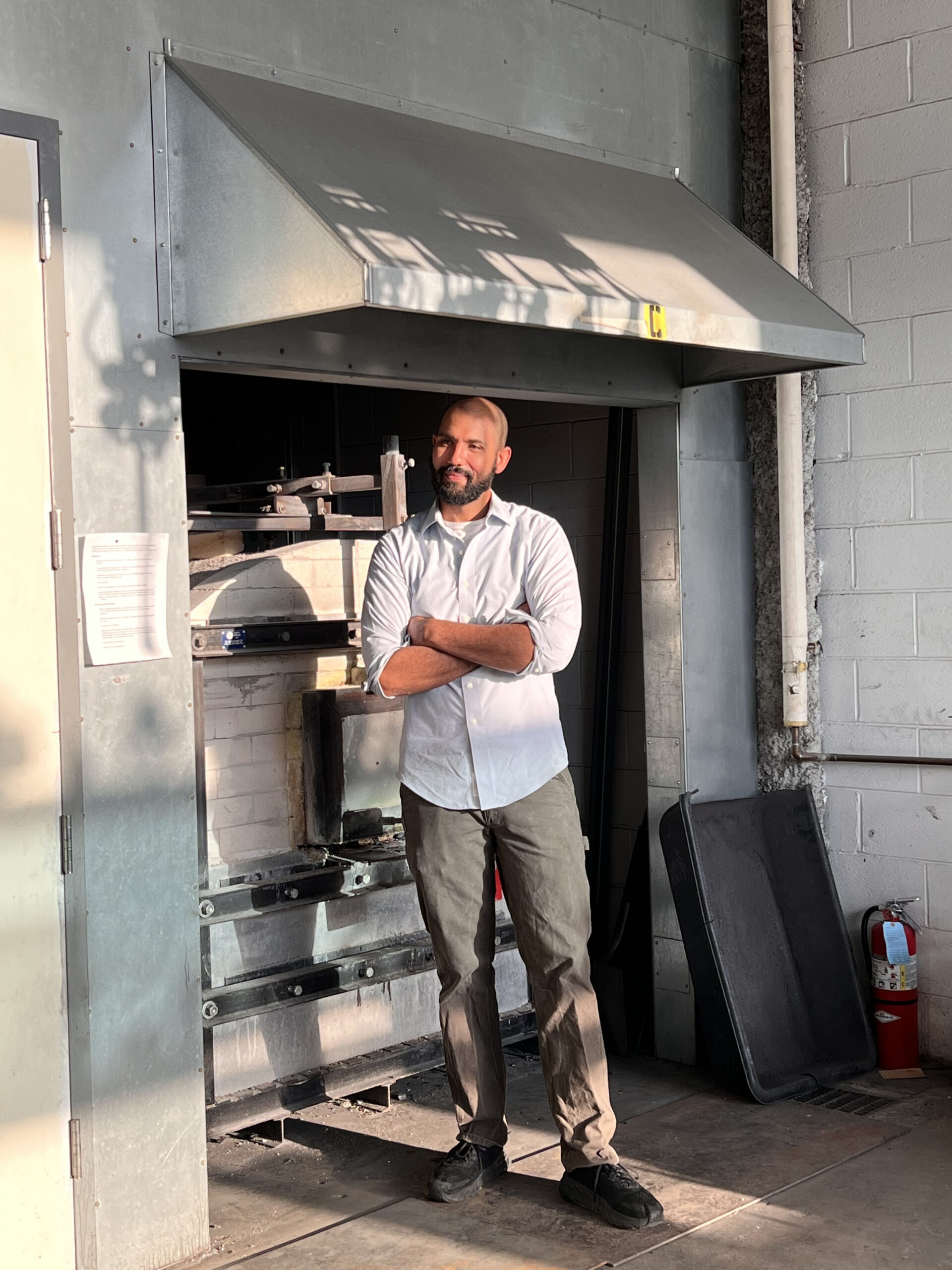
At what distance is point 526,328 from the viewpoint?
3975 mm

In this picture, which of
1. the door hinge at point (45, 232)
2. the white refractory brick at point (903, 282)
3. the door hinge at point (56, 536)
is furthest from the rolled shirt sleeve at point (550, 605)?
the white refractory brick at point (903, 282)

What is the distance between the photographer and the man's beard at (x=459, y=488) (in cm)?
344

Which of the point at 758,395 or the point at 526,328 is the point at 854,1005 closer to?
the point at 758,395

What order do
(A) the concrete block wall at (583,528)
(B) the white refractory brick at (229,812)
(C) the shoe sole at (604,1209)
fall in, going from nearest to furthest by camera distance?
(C) the shoe sole at (604,1209) < (B) the white refractory brick at (229,812) < (A) the concrete block wall at (583,528)

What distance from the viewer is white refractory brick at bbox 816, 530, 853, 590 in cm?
451

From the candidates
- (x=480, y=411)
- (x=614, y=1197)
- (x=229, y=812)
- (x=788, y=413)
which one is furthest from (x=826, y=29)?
(x=614, y=1197)

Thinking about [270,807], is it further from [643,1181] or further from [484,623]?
[643,1181]

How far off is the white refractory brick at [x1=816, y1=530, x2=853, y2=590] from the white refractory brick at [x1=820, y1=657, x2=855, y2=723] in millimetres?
237

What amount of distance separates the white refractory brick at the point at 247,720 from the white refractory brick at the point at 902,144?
2.42m

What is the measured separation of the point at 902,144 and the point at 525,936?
264 cm

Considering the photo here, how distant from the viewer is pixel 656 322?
11.0ft

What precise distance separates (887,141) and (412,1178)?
3.27 meters

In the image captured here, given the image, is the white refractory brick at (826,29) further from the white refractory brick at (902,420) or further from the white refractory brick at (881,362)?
the white refractory brick at (902,420)

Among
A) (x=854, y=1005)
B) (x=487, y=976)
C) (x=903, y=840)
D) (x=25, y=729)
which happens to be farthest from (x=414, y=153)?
(x=854, y=1005)
